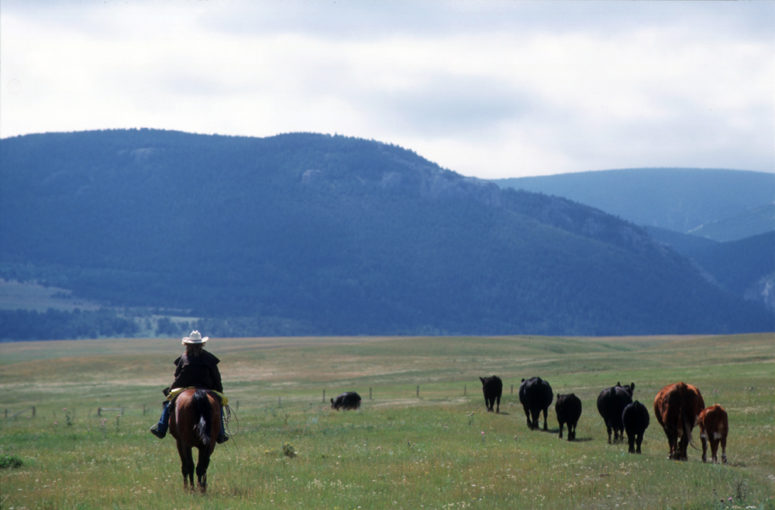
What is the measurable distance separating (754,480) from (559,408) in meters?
9.10

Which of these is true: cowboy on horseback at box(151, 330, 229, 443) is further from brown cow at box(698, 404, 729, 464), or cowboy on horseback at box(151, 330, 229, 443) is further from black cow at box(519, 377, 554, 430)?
black cow at box(519, 377, 554, 430)

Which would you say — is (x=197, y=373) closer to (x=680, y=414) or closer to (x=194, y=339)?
(x=194, y=339)

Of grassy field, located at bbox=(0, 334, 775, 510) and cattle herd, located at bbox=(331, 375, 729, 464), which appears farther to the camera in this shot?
cattle herd, located at bbox=(331, 375, 729, 464)

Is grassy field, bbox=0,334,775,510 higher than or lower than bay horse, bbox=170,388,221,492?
lower

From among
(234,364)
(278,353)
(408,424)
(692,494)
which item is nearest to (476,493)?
(692,494)

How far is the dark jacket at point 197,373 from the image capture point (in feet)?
57.9

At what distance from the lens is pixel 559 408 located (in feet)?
92.1

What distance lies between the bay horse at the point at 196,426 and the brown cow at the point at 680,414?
11883mm

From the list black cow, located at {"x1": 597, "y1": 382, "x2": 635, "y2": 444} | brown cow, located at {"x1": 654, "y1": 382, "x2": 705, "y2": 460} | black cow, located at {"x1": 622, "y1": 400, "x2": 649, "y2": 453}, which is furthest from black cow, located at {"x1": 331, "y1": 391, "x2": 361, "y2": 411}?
brown cow, located at {"x1": 654, "y1": 382, "x2": 705, "y2": 460}

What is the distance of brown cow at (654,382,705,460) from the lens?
23.3 m

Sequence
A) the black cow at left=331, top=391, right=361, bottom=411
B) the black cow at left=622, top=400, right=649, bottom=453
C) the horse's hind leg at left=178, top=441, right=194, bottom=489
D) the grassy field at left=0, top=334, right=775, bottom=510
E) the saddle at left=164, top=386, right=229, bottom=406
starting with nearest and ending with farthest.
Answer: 1. the grassy field at left=0, top=334, right=775, bottom=510
2. the horse's hind leg at left=178, top=441, right=194, bottom=489
3. the saddle at left=164, top=386, right=229, bottom=406
4. the black cow at left=622, top=400, right=649, bottom=453
5. the black cow at left=331, top=391, right=361, bottom=411

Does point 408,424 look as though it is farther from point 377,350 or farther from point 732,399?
point 377,350

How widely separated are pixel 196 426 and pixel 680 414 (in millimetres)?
12564

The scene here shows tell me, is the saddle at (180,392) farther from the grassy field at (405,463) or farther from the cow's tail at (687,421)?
the cow's tail at (687,421)
